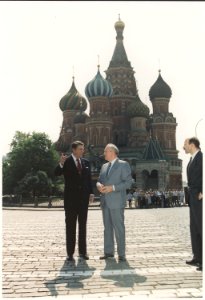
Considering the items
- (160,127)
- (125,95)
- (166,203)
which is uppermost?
(125,95)

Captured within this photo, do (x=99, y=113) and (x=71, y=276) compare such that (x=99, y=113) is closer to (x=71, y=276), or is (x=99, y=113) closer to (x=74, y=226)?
(x=74, y=226)

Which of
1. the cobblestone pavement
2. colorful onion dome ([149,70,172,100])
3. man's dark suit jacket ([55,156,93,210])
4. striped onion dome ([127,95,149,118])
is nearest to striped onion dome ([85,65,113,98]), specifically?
striped onion dome ([127,95,149,118])

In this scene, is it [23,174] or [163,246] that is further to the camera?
[23,174]

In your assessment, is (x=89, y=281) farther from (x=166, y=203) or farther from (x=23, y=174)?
(x=23, y=174)

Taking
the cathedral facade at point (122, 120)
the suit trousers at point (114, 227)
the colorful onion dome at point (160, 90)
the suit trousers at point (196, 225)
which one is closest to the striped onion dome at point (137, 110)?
the cathedral facade at point (122, 120)

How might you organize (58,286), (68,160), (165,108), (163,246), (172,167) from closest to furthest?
(58,286), (68,160), (163,246), (172,167), (165,108)

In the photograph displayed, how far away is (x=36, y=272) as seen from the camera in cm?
617

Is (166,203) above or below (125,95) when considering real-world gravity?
below

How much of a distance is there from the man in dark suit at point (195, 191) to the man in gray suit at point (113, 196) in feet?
4.06

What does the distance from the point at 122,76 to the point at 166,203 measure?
45.5 meters

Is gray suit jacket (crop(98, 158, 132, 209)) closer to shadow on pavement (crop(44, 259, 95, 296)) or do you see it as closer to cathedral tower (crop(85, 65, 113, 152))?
shadow on pavement (crop(44, 259, 95, 296))

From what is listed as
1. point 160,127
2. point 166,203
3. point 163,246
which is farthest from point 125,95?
point 163,246

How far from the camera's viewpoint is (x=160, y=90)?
76000mm

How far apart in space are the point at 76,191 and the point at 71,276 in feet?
7.11
